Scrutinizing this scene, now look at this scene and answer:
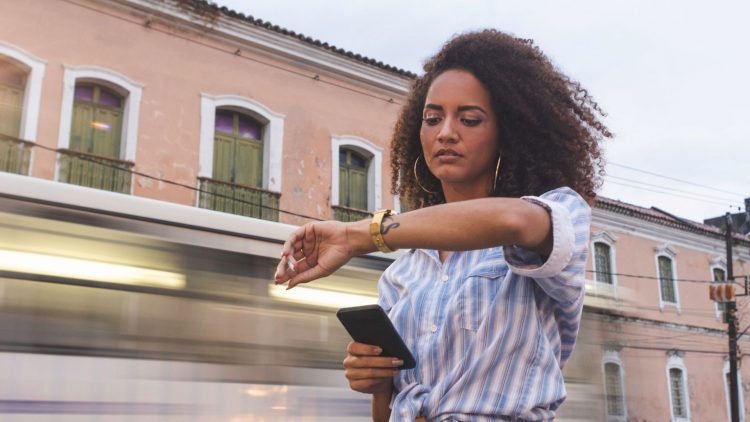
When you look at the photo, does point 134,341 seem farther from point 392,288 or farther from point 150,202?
point 392,288

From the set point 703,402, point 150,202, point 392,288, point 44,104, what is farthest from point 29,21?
point 703,402

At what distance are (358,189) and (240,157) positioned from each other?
8.98 feet

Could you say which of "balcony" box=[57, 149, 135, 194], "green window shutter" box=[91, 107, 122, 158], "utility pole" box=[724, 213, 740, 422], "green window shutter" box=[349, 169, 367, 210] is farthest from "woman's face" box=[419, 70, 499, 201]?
"utility pole" box=[724, 213, 740, 422]

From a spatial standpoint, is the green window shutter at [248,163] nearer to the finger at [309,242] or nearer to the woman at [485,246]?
the woman at [485,246]

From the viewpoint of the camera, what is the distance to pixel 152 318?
553cm

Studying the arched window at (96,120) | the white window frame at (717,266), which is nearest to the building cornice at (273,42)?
the arched window at (96,120)

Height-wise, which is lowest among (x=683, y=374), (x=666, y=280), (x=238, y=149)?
(x=683, y=374)

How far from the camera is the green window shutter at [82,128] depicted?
13.3 m

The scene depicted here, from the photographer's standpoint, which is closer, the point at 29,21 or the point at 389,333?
the point at 389,333

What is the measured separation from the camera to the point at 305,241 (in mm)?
1397

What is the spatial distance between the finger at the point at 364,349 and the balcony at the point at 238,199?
41.6ft

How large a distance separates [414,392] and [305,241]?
405mm

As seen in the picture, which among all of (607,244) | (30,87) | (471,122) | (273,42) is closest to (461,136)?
(471,122)

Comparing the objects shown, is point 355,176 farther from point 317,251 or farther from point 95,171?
point 317,251
